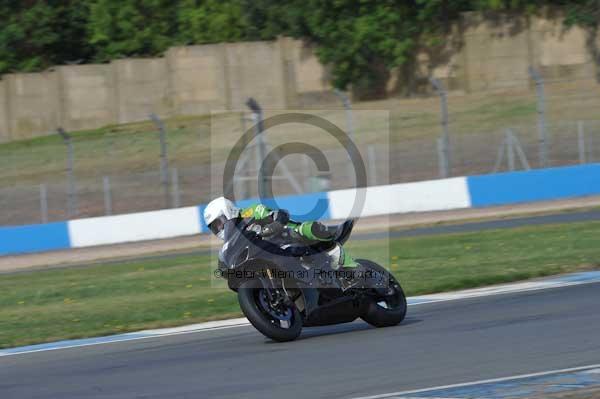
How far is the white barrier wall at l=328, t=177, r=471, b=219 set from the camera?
23.2 meters

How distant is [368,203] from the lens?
77.1 feet

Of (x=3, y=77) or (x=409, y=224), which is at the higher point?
(x=3, y=77)

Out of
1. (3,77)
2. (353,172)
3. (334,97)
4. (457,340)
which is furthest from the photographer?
(3,77)

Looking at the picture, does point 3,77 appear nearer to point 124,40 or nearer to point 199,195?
point 124,40

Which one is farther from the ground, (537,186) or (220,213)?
(220,213)

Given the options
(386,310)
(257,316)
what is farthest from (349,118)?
(257,316)

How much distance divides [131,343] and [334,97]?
99.7ft

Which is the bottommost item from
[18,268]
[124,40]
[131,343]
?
[18,268]

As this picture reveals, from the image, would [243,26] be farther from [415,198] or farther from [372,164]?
[415,198]

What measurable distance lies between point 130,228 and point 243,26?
22097 millimetres

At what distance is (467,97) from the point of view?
37.2 m

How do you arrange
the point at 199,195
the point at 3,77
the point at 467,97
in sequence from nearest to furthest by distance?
the point at 199,195
the point at 467,97
the point at 3,77

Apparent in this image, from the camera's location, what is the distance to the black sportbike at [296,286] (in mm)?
8773

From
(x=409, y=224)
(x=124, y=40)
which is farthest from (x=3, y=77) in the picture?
(x=409, y=224)
